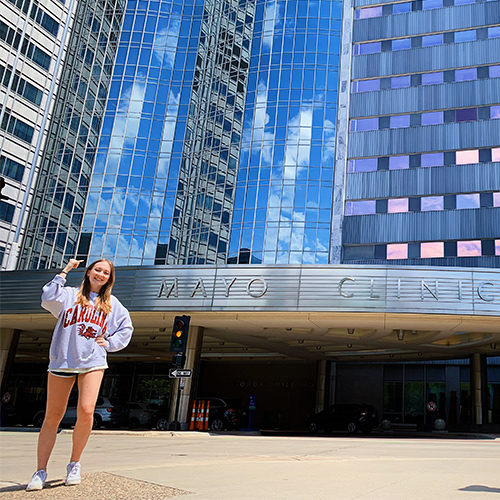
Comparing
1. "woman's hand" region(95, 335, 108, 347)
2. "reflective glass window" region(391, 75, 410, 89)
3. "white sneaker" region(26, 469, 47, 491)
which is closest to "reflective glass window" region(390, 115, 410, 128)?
"reflective glass window" region(391, 75, 410, 89)

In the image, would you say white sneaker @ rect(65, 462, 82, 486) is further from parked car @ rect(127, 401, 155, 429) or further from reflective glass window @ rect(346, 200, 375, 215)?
reflective glass window @ rect(346, 200, 375, 215)

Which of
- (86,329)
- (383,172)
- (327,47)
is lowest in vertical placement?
(86,329)

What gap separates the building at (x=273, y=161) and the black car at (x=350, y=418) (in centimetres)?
361

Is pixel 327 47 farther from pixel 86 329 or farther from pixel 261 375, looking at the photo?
pixel 86 329

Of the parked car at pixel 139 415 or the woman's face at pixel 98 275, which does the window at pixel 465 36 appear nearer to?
the parked car at pixel 139 415

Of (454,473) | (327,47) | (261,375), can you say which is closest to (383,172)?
(327,47)

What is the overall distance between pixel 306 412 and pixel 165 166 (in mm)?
21789

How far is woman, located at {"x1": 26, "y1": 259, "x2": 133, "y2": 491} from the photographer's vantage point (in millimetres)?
4855

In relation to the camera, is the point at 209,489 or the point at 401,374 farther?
the point at 401,374

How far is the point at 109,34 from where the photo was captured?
52.4 meters

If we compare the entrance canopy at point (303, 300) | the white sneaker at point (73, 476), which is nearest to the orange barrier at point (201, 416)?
the entrance canopy at point (303, 300)

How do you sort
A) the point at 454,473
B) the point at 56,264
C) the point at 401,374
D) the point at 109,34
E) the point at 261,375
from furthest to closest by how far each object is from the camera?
the point at 109,34, the point at 56,264, the point at 261,375, the point at 401,374, the point at 454,473

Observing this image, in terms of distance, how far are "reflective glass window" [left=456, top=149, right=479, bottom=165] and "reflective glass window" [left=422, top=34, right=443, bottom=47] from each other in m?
9.71

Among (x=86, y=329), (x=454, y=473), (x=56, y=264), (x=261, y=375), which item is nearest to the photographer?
(x=86, y=329)
